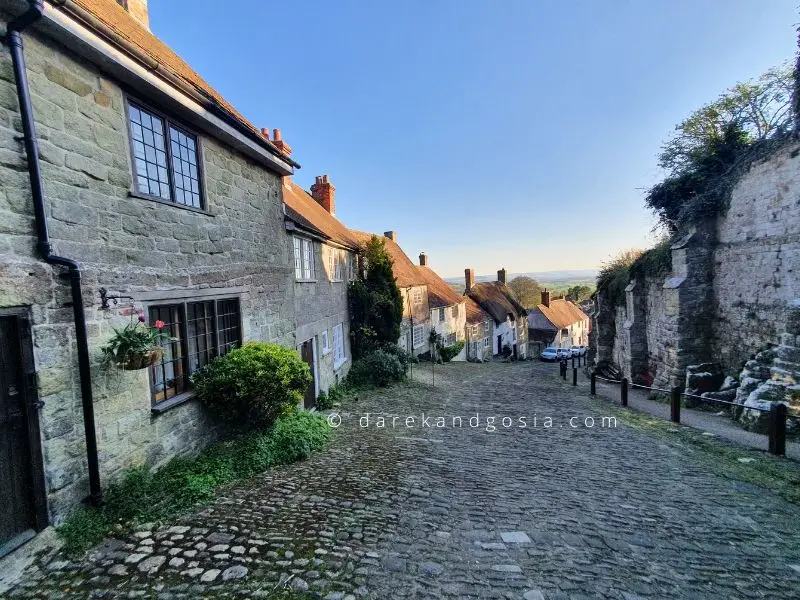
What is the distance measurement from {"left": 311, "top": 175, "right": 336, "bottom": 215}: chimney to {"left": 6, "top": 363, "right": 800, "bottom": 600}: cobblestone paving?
14039 mm

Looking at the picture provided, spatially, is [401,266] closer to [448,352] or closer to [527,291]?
[448,352]

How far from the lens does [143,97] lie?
17.4 ft

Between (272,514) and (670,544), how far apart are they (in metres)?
4.79

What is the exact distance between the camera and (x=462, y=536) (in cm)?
441

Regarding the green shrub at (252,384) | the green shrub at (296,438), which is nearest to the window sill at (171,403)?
the green shrub at (252,384)

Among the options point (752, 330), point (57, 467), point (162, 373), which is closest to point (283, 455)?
point (162, 373)

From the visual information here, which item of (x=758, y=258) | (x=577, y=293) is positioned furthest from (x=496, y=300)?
(x=577, y=293)

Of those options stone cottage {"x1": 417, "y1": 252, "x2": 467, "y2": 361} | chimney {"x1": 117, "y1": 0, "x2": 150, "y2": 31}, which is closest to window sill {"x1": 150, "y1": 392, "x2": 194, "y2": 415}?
chimney {"x1": 117, "y1": 0, "x2": 150, "y2": 31}

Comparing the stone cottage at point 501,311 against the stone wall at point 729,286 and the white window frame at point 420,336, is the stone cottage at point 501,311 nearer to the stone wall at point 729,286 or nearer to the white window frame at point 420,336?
the white window frame at point 420,336

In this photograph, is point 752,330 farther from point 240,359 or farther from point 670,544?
point 240,359

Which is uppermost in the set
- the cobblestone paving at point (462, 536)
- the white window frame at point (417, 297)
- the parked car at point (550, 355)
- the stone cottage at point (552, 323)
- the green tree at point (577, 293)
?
the white window frame at point (417, 297)

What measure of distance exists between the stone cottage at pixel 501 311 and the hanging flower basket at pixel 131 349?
3506 cm

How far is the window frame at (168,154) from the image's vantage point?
504 cm

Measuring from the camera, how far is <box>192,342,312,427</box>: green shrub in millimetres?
Answer: 6141
